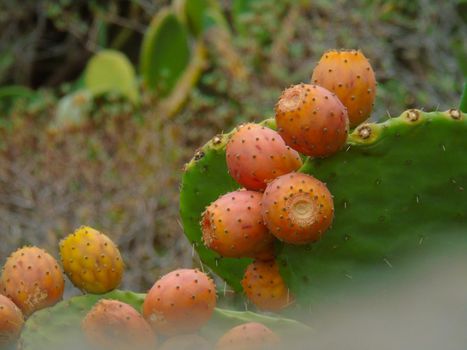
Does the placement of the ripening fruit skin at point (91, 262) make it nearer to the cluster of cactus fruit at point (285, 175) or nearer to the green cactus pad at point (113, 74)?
the cluster of cactus fruit at point (285, 175)

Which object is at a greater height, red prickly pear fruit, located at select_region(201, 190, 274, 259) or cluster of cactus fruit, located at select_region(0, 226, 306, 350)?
red prickly pear fruit, located at select_region(201, 190, 274, 259)

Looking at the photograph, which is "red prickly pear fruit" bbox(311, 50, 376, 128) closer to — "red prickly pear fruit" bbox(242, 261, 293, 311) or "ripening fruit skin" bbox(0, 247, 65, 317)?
"red prickly pear fruit" bbox(242, 261, 293, 311)

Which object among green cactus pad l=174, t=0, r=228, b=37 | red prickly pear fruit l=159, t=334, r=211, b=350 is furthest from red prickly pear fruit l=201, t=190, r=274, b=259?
green cactus pad l=174, t=0, r=228, b=37

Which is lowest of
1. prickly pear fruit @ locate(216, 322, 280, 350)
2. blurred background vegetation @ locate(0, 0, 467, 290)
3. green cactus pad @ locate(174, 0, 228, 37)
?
blurred background vegetation @ locate(0, 0, 467, 290)

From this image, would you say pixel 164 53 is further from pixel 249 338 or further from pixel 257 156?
pixel 249 338

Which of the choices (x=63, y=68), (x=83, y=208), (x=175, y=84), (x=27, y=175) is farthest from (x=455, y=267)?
(x=63, y=68)
